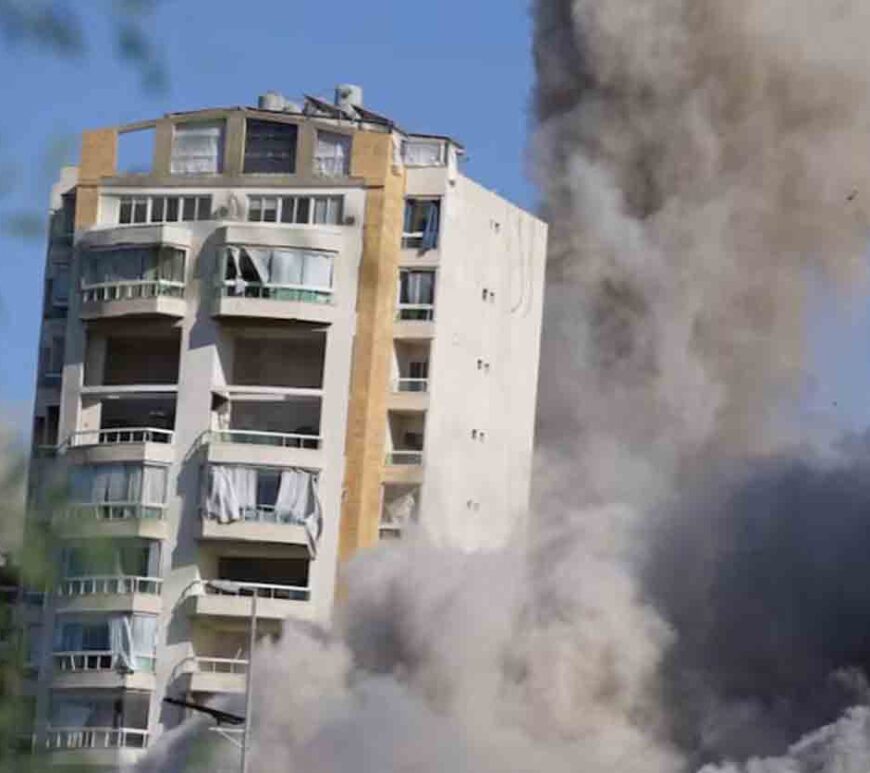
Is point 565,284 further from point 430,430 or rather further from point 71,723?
point 71,723

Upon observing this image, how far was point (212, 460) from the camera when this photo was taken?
48812mm

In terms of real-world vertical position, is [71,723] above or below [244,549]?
below

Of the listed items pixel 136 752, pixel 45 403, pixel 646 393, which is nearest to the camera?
pixel 136 752

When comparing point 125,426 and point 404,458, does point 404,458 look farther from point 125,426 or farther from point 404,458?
point 125,426

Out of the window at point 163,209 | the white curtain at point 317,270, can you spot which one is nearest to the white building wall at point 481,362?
the white curtain at point 317,270

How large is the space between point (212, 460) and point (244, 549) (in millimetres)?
1705

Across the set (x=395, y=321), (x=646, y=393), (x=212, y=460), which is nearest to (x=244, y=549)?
(x=212, y=460)

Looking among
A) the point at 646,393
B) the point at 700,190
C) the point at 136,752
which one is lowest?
the point at 136,752

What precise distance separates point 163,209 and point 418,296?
16.6 feet

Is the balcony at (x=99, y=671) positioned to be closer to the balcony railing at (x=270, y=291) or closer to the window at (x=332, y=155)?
the balcony railing at (x=270, y=291)

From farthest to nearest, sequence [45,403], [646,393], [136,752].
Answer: [646,393] → [45,403] → [136,752]

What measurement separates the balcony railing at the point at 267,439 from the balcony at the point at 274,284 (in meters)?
2.02

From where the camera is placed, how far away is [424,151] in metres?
51.8

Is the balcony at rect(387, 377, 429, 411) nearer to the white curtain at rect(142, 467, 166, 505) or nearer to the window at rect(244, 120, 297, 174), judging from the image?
the white curtain at rect(142, 467, 166, 505)
